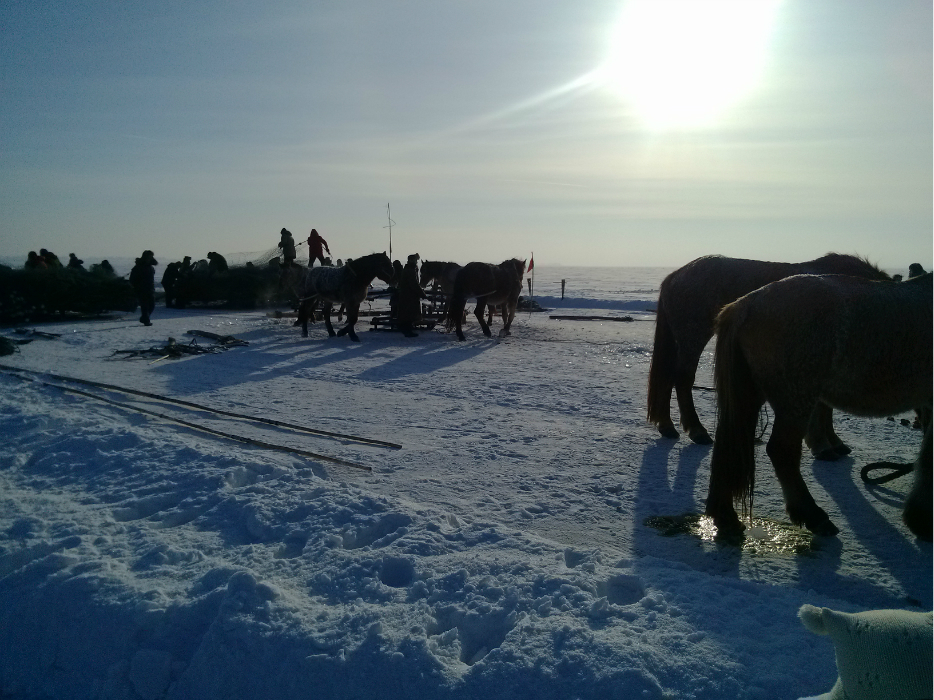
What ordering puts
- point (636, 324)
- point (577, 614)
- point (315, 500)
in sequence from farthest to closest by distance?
point (636, 324) < point (315, 500) < point (577, 614)

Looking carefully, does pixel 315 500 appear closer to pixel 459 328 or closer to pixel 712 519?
pixel 712 519

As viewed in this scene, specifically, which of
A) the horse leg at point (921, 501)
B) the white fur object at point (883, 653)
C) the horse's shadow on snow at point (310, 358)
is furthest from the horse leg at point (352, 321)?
the white fur object at point (883, 653)

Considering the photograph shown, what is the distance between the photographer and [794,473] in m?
4.11

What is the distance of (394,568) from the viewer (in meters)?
3.77

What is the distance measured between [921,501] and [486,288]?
12495 mm

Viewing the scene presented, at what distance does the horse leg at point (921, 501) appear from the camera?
3838mm

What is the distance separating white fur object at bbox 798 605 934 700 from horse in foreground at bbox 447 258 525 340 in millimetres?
13377

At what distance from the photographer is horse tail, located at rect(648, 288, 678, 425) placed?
6594 millimetres

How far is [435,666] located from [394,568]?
91cm

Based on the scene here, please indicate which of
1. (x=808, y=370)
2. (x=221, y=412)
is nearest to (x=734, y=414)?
(x=808, y=370)

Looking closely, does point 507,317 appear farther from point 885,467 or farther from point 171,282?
point 171,282

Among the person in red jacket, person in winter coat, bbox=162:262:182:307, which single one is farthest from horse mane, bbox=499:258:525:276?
person in winter coat, bbox=162:262:182:307

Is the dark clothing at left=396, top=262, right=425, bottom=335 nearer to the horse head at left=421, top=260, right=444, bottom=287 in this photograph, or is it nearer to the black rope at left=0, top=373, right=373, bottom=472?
the horse head at left=421, top=260, right=444, bottom=287

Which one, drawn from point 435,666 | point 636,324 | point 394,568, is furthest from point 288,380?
point 636,324
